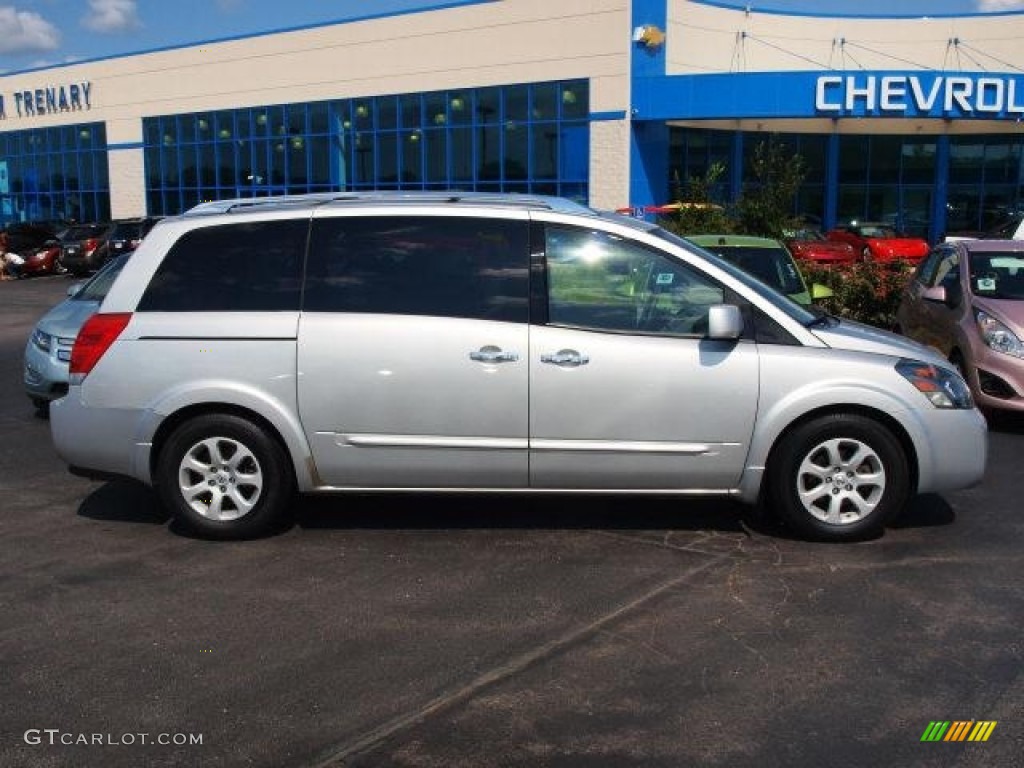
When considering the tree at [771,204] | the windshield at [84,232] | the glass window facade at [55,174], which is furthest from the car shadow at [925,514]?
the glass window facade at [55,174]

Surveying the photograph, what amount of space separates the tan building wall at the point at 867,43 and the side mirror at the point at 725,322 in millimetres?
29802

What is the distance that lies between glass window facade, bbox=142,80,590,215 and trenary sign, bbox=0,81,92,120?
4528 millimetres

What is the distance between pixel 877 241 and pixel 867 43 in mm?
10951

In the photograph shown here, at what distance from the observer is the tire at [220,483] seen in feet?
18.4

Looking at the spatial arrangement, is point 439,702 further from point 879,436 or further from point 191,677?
point 879,436

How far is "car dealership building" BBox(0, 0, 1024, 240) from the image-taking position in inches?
1141

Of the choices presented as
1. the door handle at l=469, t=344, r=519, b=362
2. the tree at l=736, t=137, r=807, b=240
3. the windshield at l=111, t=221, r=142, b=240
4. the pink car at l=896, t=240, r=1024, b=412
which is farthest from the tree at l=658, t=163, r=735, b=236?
the windshield at l=111, t=221, r=142, b=240

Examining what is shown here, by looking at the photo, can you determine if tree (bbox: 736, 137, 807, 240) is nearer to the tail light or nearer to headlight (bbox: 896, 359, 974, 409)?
headlight (bbox: 896, 359, 974, 409)

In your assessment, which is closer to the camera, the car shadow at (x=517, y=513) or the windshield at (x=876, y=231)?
the car shadow at (x=517, y=513)

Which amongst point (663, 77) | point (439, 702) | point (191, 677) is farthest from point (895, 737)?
point (663, 77)

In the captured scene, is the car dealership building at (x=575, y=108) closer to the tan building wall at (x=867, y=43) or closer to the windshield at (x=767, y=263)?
the tan building wall at (x=867, y=43)

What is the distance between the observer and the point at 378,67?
34031mm

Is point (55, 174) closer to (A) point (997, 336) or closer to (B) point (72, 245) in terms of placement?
(B) point (72, 245)

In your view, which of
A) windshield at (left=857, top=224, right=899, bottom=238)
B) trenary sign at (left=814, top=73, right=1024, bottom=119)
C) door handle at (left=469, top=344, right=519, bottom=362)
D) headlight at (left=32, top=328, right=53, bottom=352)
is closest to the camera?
door handle at (left=469, top=344, right=519, bottom=362)
